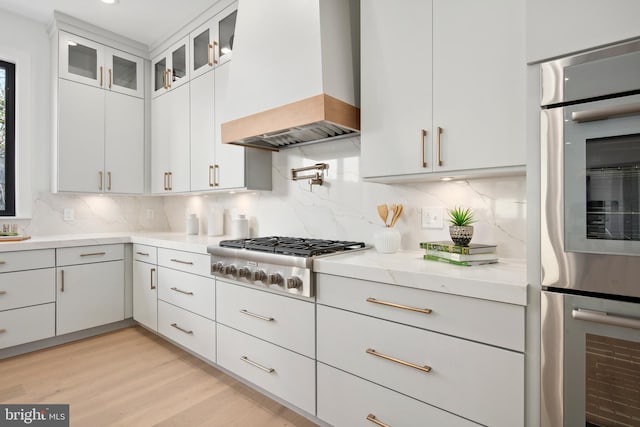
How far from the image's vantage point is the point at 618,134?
96 centimetres

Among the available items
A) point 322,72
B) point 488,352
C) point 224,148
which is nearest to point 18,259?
point 224,148

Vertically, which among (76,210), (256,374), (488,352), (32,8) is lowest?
(256,374)

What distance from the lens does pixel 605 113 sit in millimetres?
962

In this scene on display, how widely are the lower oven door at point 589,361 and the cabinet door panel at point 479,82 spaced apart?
596 millimetres

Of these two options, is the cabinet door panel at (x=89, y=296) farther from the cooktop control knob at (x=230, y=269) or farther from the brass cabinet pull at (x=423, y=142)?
the brass cabinet pull at (x=423, y=142)

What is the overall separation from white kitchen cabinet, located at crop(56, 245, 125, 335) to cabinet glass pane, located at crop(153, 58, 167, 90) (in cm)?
164

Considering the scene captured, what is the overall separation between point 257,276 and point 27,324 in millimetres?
2081

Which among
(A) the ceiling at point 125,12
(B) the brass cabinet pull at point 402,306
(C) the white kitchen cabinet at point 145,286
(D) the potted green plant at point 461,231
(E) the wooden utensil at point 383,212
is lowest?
(C) the white kitchen cabinet at point 145,286

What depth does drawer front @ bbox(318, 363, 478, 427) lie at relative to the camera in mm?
1309

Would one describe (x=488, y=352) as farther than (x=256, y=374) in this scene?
No

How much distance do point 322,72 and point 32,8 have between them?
2788 millimetres

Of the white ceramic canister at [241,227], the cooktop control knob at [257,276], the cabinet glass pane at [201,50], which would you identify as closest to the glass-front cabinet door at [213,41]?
the cabinet glass pane at [201,50]

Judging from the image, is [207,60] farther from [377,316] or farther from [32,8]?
[377,316]

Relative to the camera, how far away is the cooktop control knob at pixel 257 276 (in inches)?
73.4
